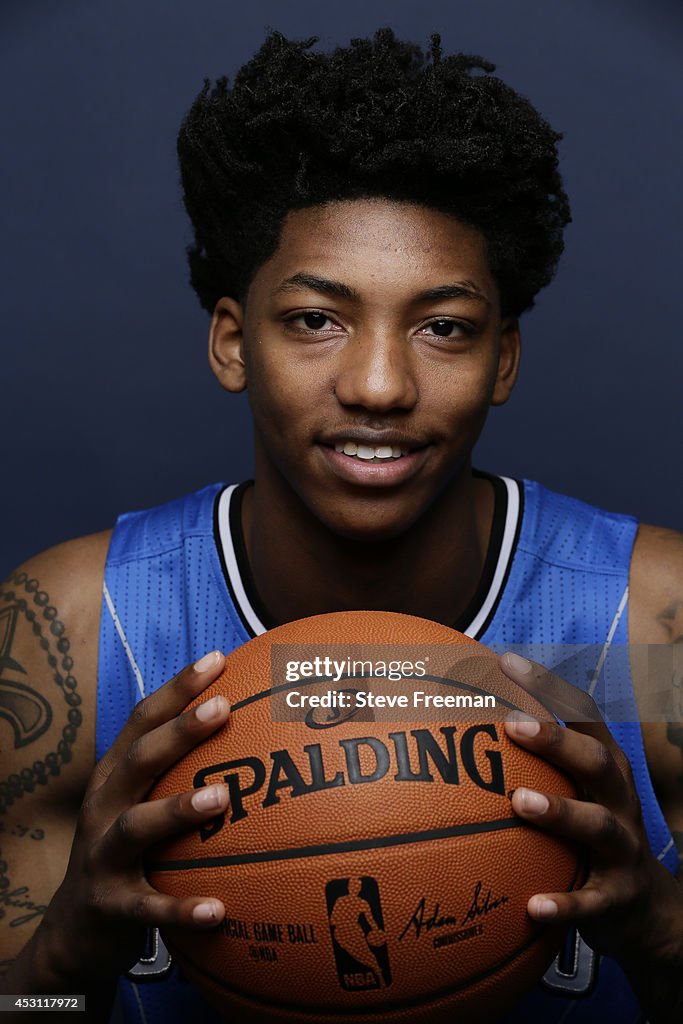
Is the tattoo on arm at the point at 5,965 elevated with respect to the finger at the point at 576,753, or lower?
lower

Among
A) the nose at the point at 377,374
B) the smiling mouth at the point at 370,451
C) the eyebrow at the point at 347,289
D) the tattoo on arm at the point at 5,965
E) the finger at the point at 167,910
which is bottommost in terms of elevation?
the tattoo on arm at the point at 5,965

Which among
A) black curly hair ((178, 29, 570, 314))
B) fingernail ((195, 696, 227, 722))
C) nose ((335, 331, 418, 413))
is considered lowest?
fingernail ((195, 696, 227, 722))

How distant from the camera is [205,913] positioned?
1.56m

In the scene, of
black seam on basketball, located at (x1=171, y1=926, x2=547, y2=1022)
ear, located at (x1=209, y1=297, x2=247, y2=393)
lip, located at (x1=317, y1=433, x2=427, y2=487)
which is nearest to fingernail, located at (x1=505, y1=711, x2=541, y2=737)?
black seam on basketball, located at (x1=171, y1=926, x2=547, y2=1022)

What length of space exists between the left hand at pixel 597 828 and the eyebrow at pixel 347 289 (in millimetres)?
619

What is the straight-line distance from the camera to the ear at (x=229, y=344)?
7.62 ft

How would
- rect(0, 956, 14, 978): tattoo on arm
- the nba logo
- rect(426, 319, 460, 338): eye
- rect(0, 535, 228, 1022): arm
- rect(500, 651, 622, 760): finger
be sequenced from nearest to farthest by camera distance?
the nba logo
rect(0, 535, 228, 1022): arm
rect(500, 651, 622, 760): finger
rect(426, 319, 460, 338): eye
rect(0, 956, 14, 978): tattoo on arm

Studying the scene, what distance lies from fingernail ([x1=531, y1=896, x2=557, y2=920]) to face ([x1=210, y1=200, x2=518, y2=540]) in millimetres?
695

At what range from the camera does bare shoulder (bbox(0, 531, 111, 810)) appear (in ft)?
7.64

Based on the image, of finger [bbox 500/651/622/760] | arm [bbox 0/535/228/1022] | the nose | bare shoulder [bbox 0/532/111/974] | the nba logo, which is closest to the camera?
the nba logo

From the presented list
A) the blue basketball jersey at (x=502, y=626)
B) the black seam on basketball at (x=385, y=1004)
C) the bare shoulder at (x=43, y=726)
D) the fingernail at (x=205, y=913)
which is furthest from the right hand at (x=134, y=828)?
the blue basketball jersey at (x=502, y=626)

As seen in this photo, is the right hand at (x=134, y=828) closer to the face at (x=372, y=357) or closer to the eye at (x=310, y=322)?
the face at (x=372, y=357)

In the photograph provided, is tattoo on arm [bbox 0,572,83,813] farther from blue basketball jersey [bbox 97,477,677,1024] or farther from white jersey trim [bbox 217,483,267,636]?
white jersey trim [bbox 217,483,267,636]

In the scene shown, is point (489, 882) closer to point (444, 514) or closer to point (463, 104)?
point (444, 514)
